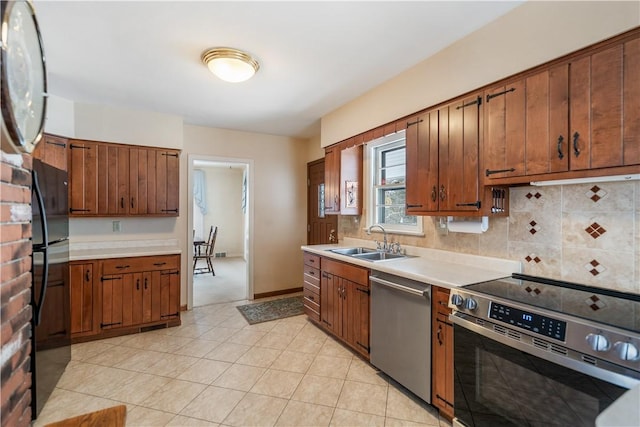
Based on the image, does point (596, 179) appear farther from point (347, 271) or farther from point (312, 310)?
point (312, 310)

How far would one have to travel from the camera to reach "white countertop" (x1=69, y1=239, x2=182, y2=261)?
3.19 m

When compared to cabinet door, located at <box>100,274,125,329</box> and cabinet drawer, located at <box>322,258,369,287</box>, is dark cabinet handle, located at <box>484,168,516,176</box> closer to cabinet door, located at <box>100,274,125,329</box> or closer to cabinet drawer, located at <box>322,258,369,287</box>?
cabinet drawer, located at <box>322,258,369,287</box>

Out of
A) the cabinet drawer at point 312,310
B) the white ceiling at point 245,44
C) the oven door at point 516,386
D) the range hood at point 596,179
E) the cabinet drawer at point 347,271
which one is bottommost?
the cabinet drawer at point 312,310

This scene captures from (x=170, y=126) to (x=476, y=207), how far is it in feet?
12.3

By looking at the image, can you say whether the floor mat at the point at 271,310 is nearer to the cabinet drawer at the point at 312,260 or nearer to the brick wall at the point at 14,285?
the cabinet drawer at the point at 312,260

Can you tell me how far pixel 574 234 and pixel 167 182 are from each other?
411 cm

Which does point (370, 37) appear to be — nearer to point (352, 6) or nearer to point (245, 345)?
point (352, 6)

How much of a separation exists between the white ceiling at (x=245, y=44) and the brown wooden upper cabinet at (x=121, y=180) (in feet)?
2.00

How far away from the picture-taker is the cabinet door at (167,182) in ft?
12.3

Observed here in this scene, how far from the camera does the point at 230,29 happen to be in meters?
2.06

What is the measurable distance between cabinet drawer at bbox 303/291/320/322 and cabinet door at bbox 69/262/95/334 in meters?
2.31

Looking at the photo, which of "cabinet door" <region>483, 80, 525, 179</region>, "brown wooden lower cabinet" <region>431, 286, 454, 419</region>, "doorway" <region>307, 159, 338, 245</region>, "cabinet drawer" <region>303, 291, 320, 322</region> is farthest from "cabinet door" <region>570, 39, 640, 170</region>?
"doorway" <region>307, 159, 338, 245</region>

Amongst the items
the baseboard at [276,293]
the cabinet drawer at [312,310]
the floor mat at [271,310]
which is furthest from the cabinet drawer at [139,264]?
the cabinet drawer at [312,310]

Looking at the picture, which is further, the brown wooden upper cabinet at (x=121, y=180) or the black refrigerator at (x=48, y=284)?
the brown wooden upper cabinet at (x=121, y=180)
